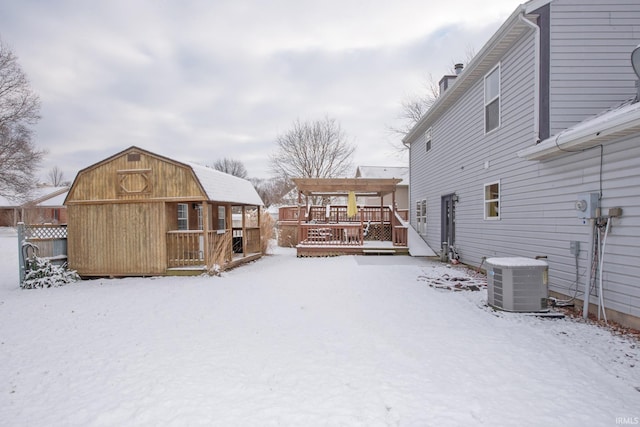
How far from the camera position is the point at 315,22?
9.60 metres

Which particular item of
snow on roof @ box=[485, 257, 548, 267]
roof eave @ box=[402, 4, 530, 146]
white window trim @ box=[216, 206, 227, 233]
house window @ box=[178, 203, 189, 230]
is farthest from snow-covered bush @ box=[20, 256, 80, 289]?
roof eave @ box=[402, 4, 530, 146]

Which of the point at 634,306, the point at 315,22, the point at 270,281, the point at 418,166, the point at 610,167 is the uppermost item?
the point at 315,22

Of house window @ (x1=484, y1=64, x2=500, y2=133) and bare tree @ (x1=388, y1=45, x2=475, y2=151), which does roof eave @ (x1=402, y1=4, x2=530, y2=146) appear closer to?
house window @ (x1=484, y1=64, x2=500, y2=133)

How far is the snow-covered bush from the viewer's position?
800cm

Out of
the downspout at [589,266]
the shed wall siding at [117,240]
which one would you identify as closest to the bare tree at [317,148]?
the shed wall siding at [117,240]

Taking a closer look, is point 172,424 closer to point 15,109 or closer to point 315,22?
point 315,22

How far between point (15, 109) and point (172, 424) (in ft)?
78.1

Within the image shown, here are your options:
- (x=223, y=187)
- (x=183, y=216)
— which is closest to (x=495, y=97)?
(x=223, y=187)

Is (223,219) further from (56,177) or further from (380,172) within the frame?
(56,177)

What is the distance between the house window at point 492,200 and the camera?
301 inches

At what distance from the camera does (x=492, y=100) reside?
7.80 m

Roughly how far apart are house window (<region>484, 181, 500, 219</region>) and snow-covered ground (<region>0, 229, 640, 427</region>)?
273 centimetres

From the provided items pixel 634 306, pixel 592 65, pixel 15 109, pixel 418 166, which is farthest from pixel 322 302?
pixel 15 109

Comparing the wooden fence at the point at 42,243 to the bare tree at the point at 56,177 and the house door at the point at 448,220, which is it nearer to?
the house door at the point at 448,220
